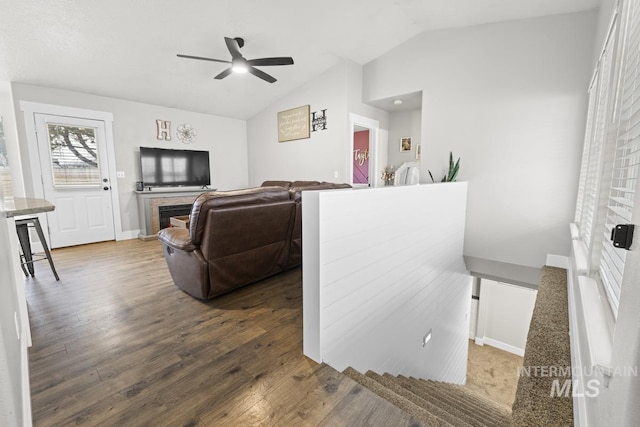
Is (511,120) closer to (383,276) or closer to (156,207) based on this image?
(383,276)

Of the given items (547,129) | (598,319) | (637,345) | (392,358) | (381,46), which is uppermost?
(381,46)

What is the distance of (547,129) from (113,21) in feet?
17.6

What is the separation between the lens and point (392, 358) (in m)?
2.54

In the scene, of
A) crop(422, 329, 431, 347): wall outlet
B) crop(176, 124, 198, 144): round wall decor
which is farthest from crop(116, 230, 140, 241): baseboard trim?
crop(422, 329, 431, 347): wall outlet

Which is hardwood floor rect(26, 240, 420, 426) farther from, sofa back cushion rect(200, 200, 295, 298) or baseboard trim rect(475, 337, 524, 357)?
baseboard trim rect(475, 337, 524, 357)

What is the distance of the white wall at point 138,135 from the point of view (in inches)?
161

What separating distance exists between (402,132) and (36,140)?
243 inches

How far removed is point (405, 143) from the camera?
584 centimetres

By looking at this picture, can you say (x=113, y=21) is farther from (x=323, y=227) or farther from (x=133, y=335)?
(x=323, y=227)

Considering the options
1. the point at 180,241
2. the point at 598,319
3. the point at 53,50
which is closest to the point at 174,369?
the point at 180,241

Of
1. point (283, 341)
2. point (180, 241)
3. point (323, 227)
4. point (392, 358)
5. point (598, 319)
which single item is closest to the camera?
point (598, 319)

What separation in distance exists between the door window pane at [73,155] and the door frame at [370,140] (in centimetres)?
429

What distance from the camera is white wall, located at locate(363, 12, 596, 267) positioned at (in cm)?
334

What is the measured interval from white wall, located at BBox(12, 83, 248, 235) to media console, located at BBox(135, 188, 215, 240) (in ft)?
0.75
